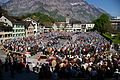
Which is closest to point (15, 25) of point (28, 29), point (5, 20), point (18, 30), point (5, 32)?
point (18, 30)

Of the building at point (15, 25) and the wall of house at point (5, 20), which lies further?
the building at point (15, 25)

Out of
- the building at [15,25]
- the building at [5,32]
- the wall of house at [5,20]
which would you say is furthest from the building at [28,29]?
the building at [5,32]

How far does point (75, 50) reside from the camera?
27.2m

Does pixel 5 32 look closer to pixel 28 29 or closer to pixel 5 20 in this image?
→ pixel 5 20

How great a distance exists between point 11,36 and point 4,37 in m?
5.83

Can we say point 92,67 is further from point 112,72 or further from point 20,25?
point 20,25

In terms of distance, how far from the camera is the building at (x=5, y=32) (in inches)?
2063

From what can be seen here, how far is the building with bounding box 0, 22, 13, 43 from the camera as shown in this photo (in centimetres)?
5240

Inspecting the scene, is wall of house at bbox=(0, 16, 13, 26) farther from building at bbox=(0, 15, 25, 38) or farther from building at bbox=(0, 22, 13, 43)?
building at bbox=(0, 22, 13, 43)

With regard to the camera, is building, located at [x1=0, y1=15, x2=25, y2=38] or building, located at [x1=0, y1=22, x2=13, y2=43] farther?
building, located at [x1=0, y1=15, x2=25, y2=38]

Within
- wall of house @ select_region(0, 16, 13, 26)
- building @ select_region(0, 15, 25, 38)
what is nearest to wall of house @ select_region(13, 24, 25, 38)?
building @ select_region(0, 15, 25, 38)

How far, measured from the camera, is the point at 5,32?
55062 millimetres

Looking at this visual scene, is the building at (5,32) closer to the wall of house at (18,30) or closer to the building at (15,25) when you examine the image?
the building at (15,25)

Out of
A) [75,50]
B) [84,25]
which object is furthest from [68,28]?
[75,50]
